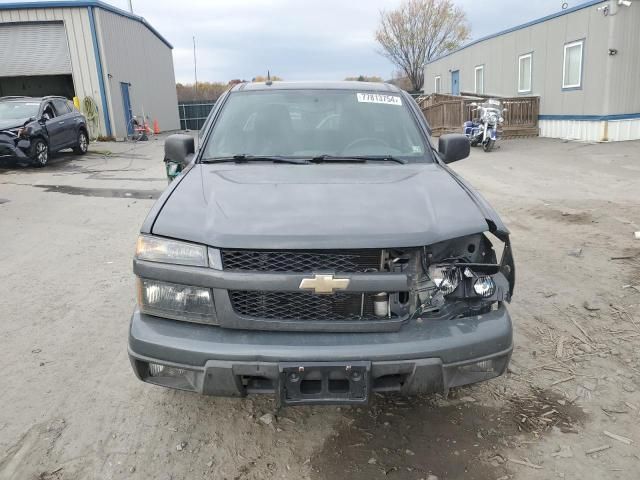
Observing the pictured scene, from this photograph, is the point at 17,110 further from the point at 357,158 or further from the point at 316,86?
the point at 357,158

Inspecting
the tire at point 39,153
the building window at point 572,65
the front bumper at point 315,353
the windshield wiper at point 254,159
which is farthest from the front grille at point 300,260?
the building window at point 572,65

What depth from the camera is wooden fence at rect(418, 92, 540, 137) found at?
58.0 feet

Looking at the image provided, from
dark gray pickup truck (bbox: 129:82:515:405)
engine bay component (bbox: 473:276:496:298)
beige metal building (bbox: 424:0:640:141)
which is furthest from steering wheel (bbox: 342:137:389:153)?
beige metal building (bbox: 424:0:640:141)

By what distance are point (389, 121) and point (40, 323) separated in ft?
10.2

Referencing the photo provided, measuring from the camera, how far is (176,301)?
8.04 ft

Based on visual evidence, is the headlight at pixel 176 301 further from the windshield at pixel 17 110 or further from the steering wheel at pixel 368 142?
the windshield at pixel 17 110

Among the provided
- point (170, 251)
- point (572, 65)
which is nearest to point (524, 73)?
point (572, 65)

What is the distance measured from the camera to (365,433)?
2.77 metres

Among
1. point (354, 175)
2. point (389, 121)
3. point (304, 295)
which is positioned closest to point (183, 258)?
point (304, 295)

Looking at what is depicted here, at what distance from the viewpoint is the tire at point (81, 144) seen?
1547cm

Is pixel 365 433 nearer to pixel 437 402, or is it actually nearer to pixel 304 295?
pixel 437 402

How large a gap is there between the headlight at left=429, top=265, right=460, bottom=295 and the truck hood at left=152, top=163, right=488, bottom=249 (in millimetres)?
177

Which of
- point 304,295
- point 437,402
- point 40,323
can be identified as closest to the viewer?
point 304,295

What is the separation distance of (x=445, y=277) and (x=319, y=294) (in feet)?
2.13
